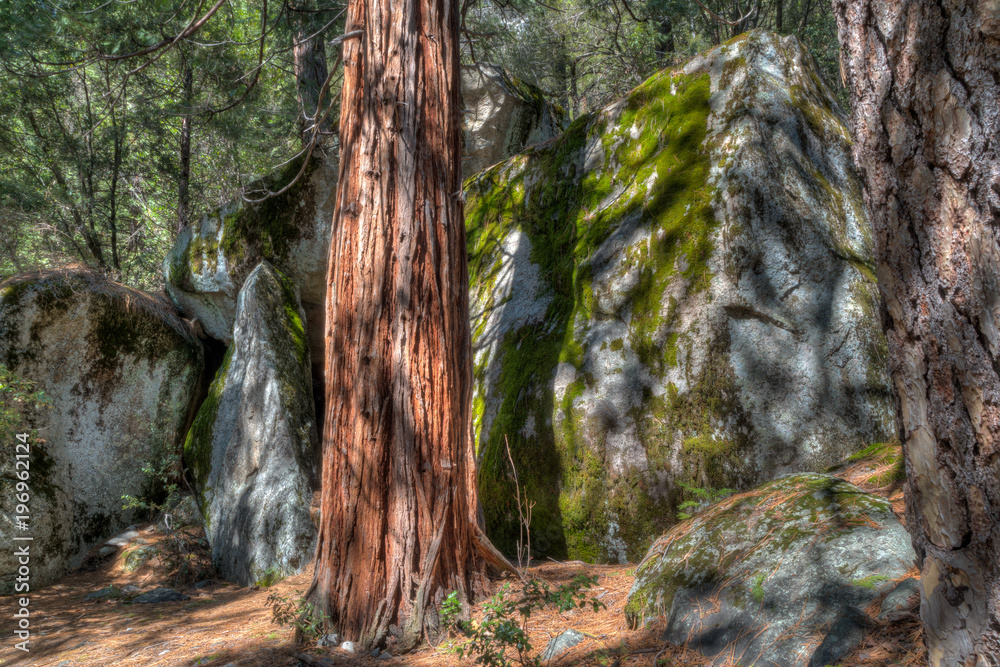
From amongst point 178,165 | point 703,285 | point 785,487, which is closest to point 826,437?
point 785,487

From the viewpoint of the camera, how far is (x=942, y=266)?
4.73ft

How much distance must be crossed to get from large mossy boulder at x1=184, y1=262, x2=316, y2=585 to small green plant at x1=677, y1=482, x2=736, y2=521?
11.3 ft

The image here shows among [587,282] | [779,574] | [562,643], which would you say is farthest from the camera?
[587,282]

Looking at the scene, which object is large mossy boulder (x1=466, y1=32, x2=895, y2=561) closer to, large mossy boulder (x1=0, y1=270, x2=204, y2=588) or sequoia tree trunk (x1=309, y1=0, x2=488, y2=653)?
sequoia tree trunk (x1=309, y1=0, x2=488, y2=653)

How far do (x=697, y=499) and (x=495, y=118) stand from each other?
691 cm

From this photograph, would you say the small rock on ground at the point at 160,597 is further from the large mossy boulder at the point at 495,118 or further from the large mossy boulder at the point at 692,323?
the large mossy boulder at the point at 495,118

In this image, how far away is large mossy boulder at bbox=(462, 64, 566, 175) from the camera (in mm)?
8844

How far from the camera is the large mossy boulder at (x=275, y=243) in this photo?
721 cm

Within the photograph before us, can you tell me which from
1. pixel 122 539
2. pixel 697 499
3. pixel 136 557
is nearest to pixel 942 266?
pixel 697 499

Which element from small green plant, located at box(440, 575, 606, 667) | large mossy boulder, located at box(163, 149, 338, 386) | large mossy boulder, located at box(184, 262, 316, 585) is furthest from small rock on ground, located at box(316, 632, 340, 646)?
large mossy boulder, located at box(163, 149, 338, 386)

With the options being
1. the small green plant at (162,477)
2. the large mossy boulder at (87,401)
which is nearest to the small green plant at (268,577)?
the small green plant at (162,477)

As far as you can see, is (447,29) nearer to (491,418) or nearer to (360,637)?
(491,418)

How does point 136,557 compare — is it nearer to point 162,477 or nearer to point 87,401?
point 162,477

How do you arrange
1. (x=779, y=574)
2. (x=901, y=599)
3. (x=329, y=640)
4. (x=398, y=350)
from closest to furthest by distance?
(x=901, y=599), (x=779, y=574), (x=329, y=640), (x=398, y=350)
